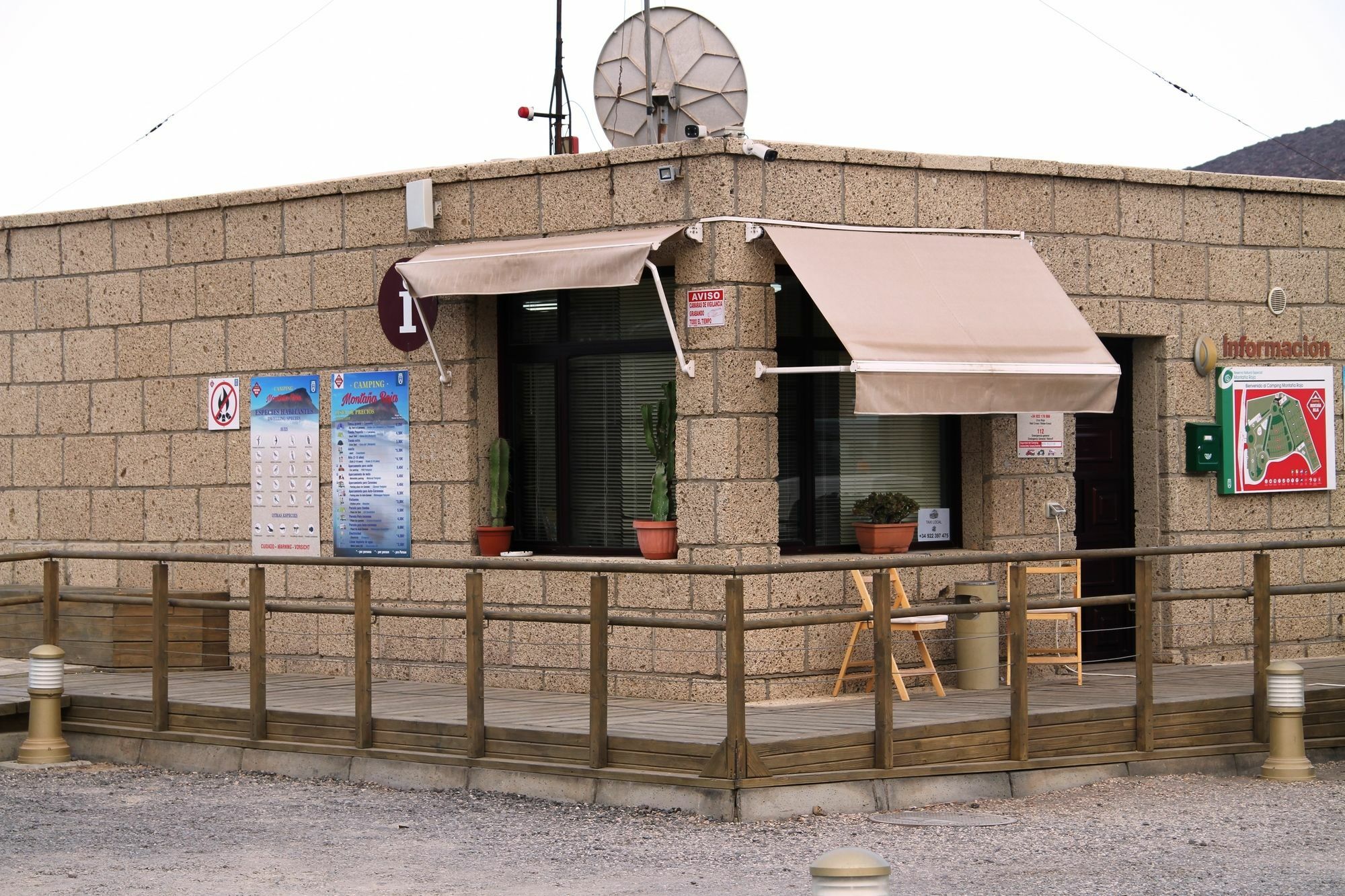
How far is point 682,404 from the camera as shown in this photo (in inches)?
432

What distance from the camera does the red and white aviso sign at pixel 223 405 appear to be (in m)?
13.0

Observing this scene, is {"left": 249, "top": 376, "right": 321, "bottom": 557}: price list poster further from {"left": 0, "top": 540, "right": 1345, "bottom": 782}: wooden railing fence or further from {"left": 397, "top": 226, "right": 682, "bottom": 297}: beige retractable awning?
{"left": 397, "top": 226, "right": 682, "bottom": 297}: beige retractable awning

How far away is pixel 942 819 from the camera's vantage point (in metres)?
8.78

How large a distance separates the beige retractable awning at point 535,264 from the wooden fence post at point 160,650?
2.38 meters

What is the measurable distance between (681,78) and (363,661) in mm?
4631

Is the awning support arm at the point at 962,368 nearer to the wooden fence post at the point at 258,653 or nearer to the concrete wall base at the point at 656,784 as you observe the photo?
the concrete wall base at the point at 656,784

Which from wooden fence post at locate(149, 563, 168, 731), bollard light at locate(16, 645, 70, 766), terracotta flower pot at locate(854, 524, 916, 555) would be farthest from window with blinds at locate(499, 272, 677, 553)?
bollard light at locate(16, 645, 70, 766)

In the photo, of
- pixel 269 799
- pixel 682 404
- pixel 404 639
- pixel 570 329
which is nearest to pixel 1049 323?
pixel 682 404

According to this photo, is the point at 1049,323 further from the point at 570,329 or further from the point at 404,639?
the point at 404,639

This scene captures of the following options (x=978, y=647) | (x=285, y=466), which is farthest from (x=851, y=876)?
(x=285, y=466)

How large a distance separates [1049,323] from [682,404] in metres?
2.34

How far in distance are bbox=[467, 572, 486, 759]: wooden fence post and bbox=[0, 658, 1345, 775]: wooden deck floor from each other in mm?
78

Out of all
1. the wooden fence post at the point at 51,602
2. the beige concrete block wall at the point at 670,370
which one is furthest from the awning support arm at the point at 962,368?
the wooden fence post at the point at 51,602

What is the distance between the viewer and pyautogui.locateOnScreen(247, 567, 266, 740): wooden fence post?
10320mm
